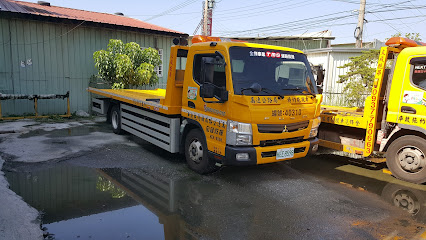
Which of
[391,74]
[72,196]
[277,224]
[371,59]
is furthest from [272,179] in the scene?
[371,59]

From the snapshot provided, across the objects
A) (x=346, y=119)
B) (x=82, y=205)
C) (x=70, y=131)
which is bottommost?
(x=82, y=205)

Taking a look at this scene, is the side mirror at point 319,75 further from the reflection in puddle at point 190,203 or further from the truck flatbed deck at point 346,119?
the reflection in puddle at point 190,203

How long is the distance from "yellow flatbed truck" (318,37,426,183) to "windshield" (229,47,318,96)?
134 centimetres

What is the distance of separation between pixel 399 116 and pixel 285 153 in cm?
229

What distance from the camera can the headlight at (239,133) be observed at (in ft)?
16.2

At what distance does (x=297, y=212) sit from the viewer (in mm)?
4449

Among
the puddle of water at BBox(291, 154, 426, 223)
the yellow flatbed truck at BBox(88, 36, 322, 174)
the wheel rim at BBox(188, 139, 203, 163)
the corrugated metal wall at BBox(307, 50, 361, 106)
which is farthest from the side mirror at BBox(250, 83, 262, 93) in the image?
the corrugated metal wall at BBox(307, 50, 361, 106)

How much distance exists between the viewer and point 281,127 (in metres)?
5.23

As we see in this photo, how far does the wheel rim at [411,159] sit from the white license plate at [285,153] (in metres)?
2.16

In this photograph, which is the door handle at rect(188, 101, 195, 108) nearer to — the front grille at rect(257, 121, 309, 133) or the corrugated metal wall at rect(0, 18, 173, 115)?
the front grille at rect(257, 121, 309, 133)

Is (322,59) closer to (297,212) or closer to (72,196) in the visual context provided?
(297,212)

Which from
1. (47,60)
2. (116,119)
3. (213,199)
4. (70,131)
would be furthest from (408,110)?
(47,60)

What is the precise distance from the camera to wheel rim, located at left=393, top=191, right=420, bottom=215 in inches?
184

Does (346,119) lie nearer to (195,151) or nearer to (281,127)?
(281,127)
